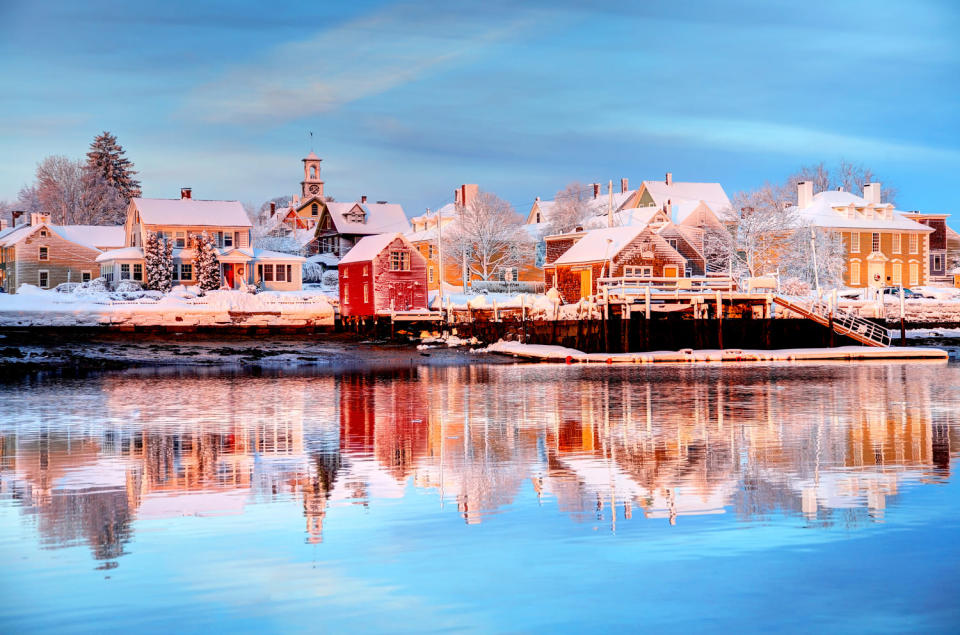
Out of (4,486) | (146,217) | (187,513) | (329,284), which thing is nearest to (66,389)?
(4,486)

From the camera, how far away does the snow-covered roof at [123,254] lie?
81.5 meters

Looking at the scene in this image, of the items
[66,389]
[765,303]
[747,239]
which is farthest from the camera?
[747,239]

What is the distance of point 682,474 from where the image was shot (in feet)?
51.8

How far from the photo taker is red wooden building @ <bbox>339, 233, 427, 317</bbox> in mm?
74500

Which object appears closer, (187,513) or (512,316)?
(187,513)

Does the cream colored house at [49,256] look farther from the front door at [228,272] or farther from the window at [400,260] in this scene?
the window at [400,260]

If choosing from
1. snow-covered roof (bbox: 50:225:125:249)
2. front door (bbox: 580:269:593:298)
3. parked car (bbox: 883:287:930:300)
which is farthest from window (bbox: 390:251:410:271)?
parked car (bbox: 883:287:930:300)

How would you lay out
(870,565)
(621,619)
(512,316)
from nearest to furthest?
(621,619) < (870,565) < (512,316)

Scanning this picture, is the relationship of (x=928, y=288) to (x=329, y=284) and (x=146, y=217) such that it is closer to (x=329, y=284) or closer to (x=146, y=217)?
(x=329, y=284)

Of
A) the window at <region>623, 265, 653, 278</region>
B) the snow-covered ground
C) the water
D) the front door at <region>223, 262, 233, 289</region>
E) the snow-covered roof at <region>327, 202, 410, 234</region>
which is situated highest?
the snow-covered roof at <region>327, 202, 410, 234</region>

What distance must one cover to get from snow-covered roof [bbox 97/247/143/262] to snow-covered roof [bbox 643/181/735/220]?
154ft

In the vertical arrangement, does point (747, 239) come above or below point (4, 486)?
above

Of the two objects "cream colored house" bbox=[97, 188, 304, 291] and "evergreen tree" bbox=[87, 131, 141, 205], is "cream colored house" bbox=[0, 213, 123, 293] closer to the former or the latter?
"cream colored house" bbox=[97, 188, 304, 291]

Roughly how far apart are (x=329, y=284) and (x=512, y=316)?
104 feet
